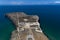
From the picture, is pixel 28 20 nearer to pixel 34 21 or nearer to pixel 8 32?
pixel 34 21

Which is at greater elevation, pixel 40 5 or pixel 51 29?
pixel 40 5

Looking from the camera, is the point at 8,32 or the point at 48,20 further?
the point at 48,20

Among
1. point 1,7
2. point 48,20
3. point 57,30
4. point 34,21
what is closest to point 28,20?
point 34,21

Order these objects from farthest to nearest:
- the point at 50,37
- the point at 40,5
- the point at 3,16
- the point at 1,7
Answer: the point at 40,5
the point at 1,7
the point at 3,16
the point at 50,37

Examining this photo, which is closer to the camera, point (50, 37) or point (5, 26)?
point (50, 37)

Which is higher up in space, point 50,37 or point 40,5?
point 40,5

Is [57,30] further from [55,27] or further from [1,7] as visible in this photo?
[1,7]

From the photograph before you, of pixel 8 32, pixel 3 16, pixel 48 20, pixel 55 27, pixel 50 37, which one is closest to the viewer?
pixel 50 37

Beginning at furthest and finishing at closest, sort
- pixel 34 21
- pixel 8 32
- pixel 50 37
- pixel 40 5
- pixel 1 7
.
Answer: pixel 40 5 → pixel 1 7 → pixel 34 21 → pixel 8 32 → pixel 50 37

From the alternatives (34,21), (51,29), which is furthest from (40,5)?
(51,29)
